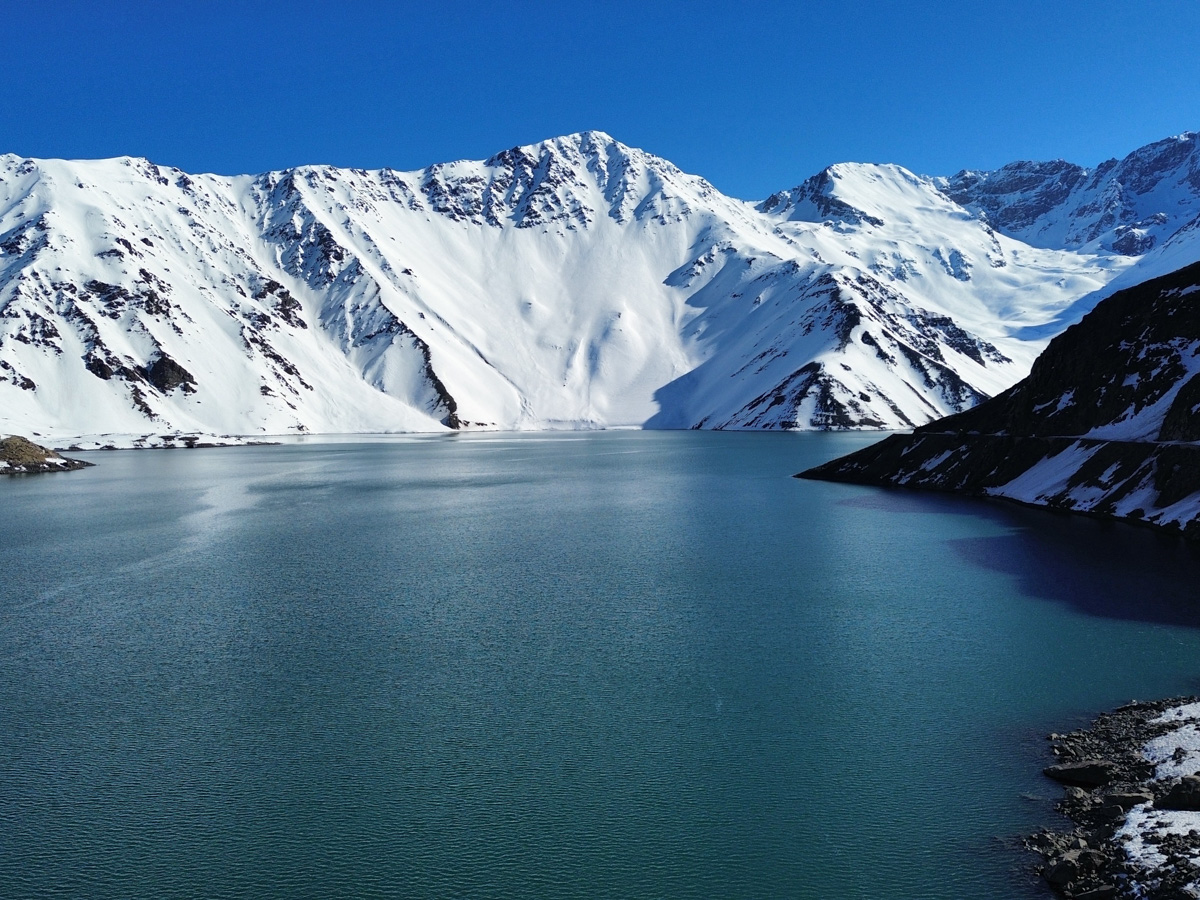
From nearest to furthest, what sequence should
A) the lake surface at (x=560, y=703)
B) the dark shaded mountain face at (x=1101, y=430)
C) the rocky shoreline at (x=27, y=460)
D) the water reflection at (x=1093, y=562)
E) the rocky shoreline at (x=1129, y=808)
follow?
the rocky shoreline at (x=1129, y=808) → the lake surface at (x=560, y=703) → the water reflection at (x=1093, y=562) → the dark shaded mountain face at (x=1101, y=430) → the rocky shoreline at (x=27, y=460)

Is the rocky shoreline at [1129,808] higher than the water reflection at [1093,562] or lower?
lower

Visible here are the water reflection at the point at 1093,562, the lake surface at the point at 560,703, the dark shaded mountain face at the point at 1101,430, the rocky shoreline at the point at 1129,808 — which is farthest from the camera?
the dark shaded mountain face at the point at 1101,430

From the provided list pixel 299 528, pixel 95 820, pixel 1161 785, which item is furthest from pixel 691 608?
pixel 299 528

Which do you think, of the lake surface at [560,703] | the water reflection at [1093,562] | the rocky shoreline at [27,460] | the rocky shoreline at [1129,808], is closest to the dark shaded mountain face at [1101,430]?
the water reflection at [1093,562]

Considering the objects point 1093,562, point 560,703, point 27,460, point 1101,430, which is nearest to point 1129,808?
point 560,703

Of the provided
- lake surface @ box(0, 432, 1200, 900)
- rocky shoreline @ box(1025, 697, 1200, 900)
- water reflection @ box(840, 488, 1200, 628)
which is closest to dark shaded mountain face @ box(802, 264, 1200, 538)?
water reflection @ box(840, 488, 1200, 628)

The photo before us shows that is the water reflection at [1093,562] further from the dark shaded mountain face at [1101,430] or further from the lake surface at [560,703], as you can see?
the dark shaded mountain face at [1101,430]

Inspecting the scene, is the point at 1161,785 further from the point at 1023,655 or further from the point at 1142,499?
the point at 1142,499
